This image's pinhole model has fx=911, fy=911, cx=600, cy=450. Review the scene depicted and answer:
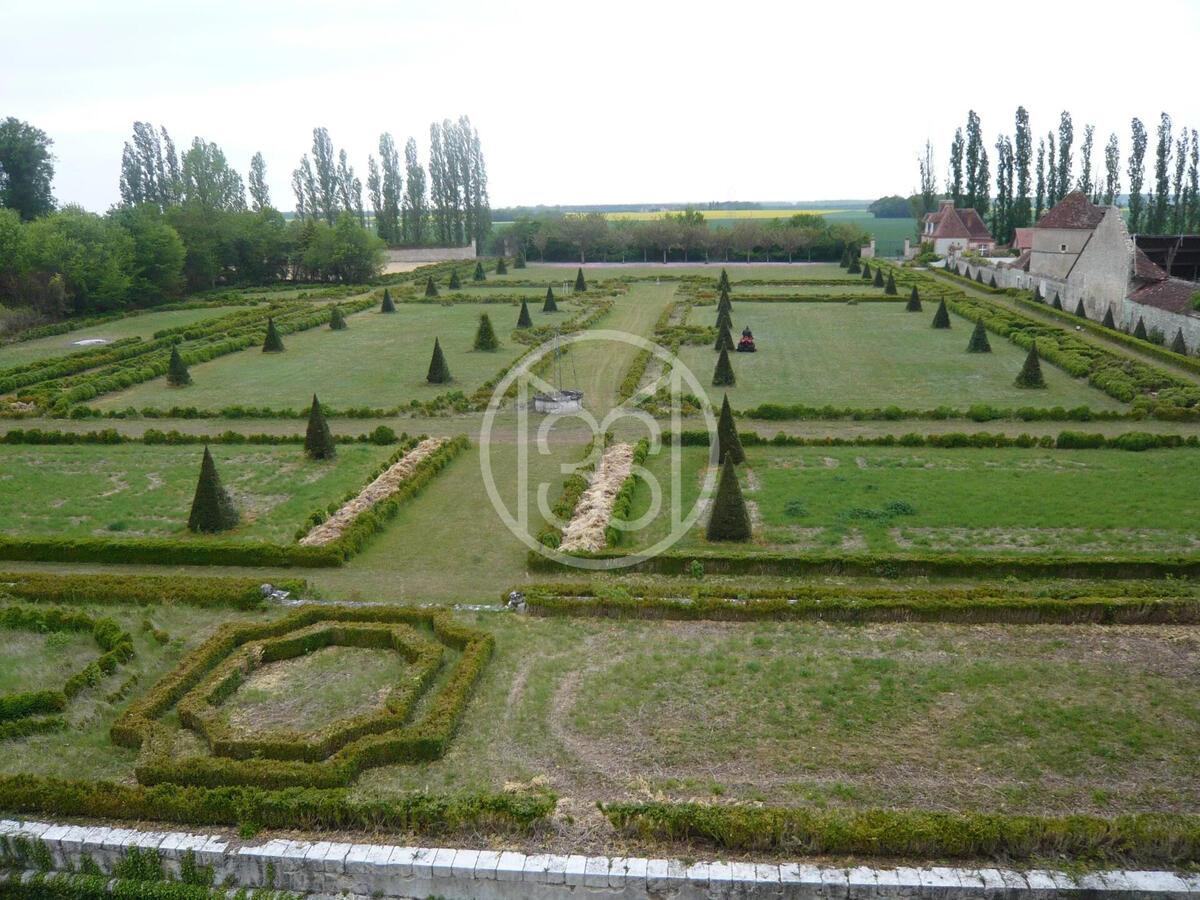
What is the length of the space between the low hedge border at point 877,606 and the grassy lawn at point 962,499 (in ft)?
8.47

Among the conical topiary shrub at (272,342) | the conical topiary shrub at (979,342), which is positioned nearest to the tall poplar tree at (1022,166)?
the conical topiary shrub at (979,342)

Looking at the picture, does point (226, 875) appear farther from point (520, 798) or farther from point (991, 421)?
point (991, 421)

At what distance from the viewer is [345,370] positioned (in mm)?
37188

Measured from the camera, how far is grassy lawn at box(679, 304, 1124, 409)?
30781 mm

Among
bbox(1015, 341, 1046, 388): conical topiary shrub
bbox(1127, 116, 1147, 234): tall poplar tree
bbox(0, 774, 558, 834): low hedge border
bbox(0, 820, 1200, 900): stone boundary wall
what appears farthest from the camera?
bbox(1127, 116, 1147, 234): tall poplar tree

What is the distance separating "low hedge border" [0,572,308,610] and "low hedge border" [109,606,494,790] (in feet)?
4.45

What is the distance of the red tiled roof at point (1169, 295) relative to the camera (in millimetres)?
36625

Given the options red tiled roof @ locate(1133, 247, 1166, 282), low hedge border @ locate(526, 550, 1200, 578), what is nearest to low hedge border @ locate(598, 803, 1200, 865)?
low hedge border @ locate(526, 550, 1200, 578)

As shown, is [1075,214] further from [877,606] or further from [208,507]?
[208,507]

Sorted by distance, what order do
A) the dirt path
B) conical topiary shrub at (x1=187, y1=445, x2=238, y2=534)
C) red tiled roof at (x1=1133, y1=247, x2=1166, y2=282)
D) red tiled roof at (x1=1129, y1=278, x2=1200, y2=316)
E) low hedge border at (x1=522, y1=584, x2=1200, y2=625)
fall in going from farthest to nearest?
1. red tiled roof at (x1=1133, y1=247, x2=1166, y2=282)
2. red tiled roof at (x1=1129, y1=278, x2=1200, y2=316)
3. the dirt path
4. conical topiary shrub at (x1=187, y1=445, x2=238, y2=534)
5. low hedge border at (x1=522, y1=584, x2=1200, y2=625)

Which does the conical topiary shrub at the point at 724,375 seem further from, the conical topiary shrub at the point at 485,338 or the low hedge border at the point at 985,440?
the conical topiary shrub at the point at 485,338

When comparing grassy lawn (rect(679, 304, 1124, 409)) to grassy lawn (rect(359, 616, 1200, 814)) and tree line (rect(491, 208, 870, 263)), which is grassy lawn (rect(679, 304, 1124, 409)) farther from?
tree line (rect(491, 208, 870, 263))

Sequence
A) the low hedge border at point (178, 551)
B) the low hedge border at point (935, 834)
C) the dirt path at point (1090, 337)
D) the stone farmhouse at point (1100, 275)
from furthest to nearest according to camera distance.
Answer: the stone farmhouse at point (1100, 275) < the dirt path at point (1090, 337) < the low hedge border at point (178, 551) < the low hedge border at point (935, 834)

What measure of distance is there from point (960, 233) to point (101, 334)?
63.6m
